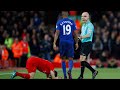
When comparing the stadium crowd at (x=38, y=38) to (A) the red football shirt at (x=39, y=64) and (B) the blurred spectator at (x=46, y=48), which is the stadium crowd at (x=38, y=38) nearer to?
(B) the blurred spectator at (x=46, y=48)

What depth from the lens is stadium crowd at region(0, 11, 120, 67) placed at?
17.9 metres

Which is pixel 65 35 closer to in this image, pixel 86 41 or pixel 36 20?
pixel 86 41

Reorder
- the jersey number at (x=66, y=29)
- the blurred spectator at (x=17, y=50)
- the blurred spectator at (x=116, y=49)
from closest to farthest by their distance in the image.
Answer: the jersey number at (x=66, y=29) < the blurred spectator at (x=17, y=50) < the blurred spectator at (x=116, y=49)

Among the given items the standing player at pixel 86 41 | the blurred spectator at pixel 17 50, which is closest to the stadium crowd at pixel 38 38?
the blurred spectator at pixel 17 50

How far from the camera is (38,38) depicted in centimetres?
1859

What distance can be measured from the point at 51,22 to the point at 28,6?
42.1ft

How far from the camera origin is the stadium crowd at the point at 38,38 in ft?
58.6

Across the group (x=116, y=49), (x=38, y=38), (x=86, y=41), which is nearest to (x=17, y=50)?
(x=38, y=38)

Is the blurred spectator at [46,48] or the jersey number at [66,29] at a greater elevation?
the jersey number at [66,29]

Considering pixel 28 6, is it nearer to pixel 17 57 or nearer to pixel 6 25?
pixel 17 57

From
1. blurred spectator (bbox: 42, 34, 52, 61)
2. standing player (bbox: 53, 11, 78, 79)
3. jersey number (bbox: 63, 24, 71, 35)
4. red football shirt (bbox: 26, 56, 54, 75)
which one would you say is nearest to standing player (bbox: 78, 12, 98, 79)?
standing player (bbox: 53, 11, 78, 79)

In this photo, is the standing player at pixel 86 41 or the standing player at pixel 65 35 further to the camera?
the standing player at pixel 86 41

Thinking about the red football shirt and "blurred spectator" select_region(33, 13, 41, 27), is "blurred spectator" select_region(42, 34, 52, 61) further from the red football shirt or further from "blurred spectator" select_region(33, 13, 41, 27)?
the red football shirt

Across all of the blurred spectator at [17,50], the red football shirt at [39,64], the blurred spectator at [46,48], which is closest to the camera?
the red football shirt at [39,64]
